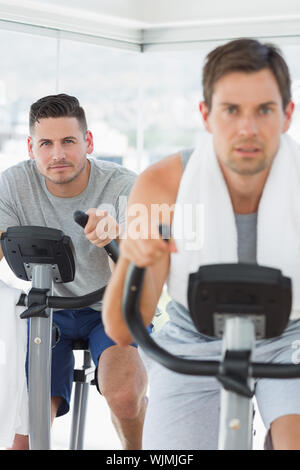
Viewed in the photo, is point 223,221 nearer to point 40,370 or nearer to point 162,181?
point 162,181

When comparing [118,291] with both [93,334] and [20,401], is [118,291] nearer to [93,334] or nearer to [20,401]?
[20,401]

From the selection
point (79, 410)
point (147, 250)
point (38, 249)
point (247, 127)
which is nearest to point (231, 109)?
point (247, 127)

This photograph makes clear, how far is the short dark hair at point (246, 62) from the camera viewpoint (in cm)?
173

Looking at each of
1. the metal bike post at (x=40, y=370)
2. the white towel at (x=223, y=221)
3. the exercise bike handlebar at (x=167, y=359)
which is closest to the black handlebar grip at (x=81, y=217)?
the metal bike post at (x=40, y=370)

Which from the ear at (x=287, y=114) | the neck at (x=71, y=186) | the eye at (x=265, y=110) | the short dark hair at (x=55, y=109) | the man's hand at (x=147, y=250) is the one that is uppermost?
the short dark hair at (x=55, y=109)

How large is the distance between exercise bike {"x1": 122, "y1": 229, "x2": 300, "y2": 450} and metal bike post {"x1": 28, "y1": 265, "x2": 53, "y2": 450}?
28.6 inches

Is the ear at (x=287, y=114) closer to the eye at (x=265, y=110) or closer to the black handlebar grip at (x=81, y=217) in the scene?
the eye at (x=265, y=110)

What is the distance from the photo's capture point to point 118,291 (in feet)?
5.58

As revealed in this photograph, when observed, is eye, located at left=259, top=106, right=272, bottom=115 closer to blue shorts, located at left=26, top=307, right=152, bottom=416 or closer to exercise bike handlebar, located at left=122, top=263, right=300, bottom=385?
exercise bike handlebar, located at left=122, top=263, right=300, bottom=385

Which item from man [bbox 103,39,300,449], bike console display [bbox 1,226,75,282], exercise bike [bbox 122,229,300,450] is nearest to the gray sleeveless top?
man [bbox 103,39,300,449]

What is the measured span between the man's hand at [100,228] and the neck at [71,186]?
1.91ft

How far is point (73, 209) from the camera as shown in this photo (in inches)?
108

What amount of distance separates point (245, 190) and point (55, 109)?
3.51 ft

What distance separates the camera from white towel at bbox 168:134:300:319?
1789 millimetres
